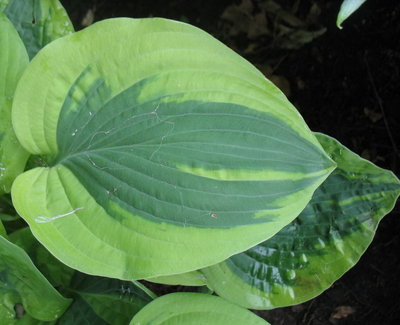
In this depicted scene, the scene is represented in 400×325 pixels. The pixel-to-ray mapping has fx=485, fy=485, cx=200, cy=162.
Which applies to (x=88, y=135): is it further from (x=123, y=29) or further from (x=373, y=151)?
(x=373, y=151)

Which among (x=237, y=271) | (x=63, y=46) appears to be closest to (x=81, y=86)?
(x=63, y=46)

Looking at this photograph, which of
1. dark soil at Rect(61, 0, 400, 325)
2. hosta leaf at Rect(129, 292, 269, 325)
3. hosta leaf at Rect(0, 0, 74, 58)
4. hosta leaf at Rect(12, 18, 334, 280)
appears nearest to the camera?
hosta leaf at Rect(12, 18, 334, 280)

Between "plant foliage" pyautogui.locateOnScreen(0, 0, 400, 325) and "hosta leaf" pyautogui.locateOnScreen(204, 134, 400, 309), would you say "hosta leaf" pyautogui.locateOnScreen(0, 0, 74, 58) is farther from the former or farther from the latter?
"hosta leaf" pyautogui.locateOnScreen(204, 134, 400, 309)

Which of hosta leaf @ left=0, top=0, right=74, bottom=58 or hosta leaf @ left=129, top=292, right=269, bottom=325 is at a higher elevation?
hosta leaf @ left=0, top=0, right=74, bottom=58

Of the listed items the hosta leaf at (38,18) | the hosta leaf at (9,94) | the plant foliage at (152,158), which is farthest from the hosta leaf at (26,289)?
the hosta leaf at (38,18)

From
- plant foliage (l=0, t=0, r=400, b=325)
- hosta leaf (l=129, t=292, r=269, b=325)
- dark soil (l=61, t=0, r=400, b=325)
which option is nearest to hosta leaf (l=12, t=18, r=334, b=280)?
plant foliage (l=0, t=0, r=400, b=325)

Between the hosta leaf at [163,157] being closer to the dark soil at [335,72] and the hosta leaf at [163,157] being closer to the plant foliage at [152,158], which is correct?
the plant foliage at [152,158]
